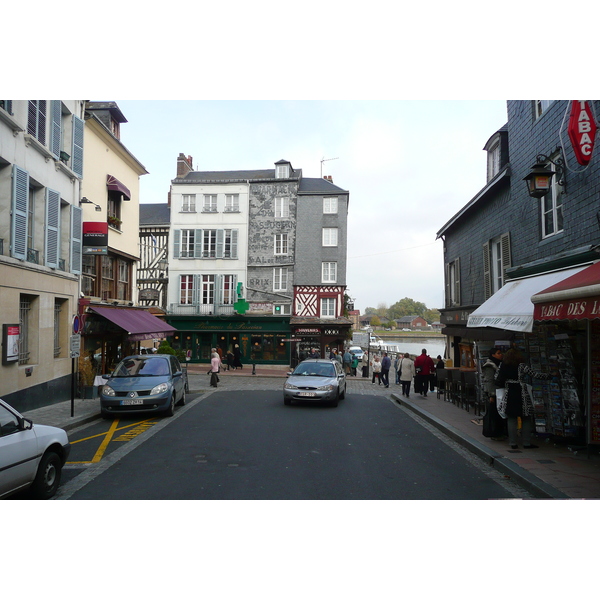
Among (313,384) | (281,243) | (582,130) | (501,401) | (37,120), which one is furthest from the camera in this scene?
(281,243)

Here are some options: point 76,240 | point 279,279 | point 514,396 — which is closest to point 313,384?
point 514,396

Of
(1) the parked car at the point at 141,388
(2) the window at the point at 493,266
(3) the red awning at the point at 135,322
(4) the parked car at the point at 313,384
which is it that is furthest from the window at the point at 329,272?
(1) the parked car at the point at 141,388

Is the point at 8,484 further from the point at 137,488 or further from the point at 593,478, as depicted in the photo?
the point at 593,478

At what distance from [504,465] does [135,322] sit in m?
16.2

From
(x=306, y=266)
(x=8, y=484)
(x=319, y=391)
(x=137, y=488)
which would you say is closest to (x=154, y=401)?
(x=319, y=391)

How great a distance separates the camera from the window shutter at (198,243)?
119 feet

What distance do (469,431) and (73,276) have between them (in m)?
12.8

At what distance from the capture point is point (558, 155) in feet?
34.9

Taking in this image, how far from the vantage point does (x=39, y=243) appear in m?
14.2

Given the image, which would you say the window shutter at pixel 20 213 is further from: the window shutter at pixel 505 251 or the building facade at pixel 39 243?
the window shutter at pixel 505 251

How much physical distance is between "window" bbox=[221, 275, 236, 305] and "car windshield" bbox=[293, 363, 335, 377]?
64.9ft

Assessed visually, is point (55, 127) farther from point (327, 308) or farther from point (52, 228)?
point (327, 308)

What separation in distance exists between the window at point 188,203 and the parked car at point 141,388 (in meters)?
24.4

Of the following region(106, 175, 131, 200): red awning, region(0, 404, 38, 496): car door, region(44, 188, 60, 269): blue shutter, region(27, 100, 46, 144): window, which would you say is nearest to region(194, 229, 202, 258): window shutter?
region(106, 175, 131, 200): red awning
